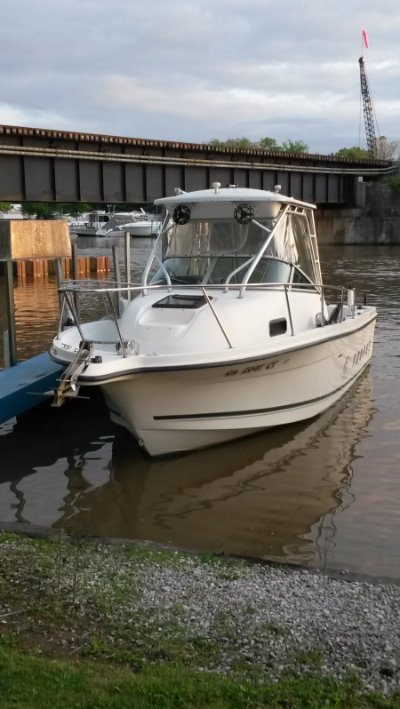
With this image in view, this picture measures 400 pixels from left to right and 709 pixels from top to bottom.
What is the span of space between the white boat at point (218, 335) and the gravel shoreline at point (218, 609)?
8.59 ft

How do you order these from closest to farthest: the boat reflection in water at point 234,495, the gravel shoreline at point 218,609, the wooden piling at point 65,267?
the gravel shoreline at point 218,609, the boat reflection in water at point 234,495, the wooden piling at point 65,267

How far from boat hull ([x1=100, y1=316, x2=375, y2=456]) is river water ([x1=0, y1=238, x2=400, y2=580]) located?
0.35 metres

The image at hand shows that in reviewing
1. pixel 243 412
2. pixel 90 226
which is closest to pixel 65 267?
pixel 243 412

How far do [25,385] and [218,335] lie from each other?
117 inches

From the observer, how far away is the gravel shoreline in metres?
4.36

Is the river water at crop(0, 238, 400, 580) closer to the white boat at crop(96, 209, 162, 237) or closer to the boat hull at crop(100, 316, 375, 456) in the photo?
the boat hull at crop(100, 316, 375, 456)

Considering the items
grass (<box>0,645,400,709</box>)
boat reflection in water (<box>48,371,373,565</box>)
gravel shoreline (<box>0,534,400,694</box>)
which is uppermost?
grass (<box>0,645,400,709</box>)

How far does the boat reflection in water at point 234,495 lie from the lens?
7.22m

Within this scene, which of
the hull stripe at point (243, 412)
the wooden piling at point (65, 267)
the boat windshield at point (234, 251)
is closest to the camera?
the hull stripe at point (243, 412)

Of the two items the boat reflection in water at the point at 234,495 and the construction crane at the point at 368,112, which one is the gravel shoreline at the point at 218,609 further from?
the construction crane at the point at 368,112

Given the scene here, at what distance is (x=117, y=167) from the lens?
1377 inches

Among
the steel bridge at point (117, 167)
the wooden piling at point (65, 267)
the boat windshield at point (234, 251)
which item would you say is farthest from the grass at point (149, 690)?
the wooden piling at point (65, 267)

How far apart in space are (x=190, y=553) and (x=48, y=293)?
23545 mm

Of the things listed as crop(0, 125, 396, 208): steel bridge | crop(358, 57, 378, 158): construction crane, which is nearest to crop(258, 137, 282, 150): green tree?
crop(358, 57, 378, 158): construction crane
